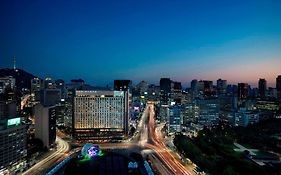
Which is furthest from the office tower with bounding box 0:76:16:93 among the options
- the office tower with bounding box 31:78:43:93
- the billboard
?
the billboard

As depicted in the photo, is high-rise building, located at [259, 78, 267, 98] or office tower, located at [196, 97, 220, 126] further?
high-rise building, located at [259, 78, 267, 98]

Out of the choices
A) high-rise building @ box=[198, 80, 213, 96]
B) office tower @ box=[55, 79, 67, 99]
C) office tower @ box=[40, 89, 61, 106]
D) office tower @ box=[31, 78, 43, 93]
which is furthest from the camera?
high-rise building @ box=[198, 80, 213, 96]

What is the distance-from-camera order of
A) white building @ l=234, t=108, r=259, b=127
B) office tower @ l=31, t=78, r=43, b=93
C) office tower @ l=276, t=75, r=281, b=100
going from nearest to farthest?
white building @ l=234, t=108, r=259, b=127 < office tower @ l=31, t=78, r=43, b=93 < office tower @ l=276, t=75, r=281, b=100

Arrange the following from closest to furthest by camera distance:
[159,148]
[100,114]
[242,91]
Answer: [159,148]
[100,114]
[242,91]

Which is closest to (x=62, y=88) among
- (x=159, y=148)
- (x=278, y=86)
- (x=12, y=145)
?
(x=159, y=148)

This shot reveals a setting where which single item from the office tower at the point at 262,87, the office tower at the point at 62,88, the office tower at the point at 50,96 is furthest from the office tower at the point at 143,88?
the office tower at the point at 50,96

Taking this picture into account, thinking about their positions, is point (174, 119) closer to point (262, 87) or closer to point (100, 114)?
point (100, 114)

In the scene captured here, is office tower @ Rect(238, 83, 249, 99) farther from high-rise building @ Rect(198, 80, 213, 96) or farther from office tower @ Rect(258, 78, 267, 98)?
high-rise building @ Rect(198, 80, 213, 96)

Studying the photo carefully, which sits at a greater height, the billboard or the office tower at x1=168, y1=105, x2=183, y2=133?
the billboard

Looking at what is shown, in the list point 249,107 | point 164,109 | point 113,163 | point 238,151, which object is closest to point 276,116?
point 249,107
